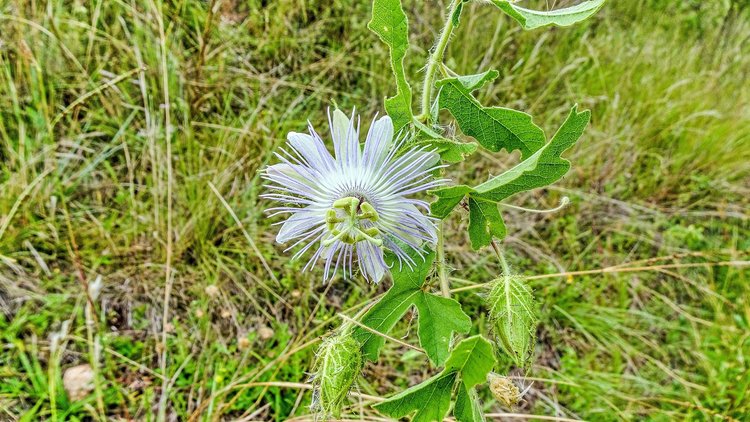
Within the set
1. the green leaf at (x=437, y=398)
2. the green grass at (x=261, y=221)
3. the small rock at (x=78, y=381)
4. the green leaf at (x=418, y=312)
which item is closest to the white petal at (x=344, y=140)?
the green leaf at (x=418, y=312)

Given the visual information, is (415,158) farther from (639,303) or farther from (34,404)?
(639,303)

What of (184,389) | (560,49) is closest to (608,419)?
(184,389)

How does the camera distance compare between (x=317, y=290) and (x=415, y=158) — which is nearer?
(x=415, y=158)

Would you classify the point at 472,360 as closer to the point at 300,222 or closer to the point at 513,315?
the point at 513,315

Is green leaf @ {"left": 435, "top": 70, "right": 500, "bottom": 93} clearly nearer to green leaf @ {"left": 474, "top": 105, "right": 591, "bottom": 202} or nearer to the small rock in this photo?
green leaf @ {"left": 474, "top": 105, "right": 591, "bottom": 202}

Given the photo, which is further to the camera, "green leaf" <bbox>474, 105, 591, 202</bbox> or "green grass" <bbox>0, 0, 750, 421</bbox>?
"green grass" <bbox>0, 0, 750, 421</bbox>

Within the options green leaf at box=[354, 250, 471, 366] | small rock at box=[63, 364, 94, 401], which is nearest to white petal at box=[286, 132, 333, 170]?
green leaf at box=[354, 250, 471, 366]
